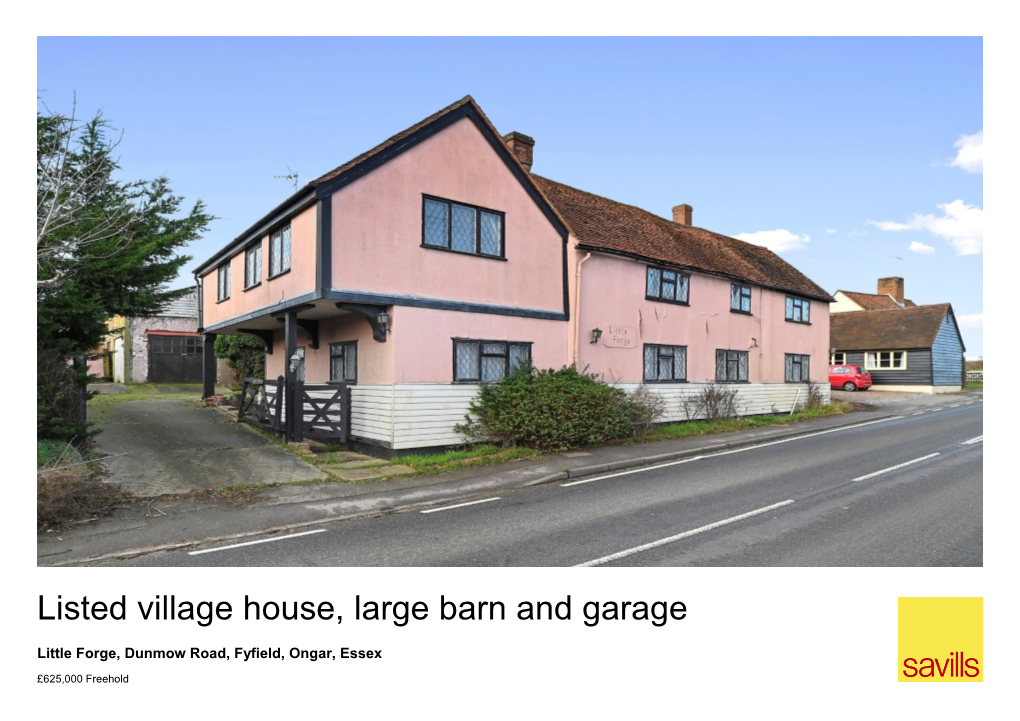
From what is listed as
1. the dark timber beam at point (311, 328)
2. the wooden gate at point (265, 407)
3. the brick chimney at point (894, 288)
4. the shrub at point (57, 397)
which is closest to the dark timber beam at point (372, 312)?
the wooden gate at point (265, 407)

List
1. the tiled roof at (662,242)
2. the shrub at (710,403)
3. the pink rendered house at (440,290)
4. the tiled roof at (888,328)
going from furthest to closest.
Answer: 1. the tiled roof at (888,328)
2. the shrub at (710,403)
3. the tiled roof at (662,242)
4. the pink rendered house at (440,290)

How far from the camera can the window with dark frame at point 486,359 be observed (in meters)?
14.1

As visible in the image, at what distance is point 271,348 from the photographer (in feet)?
68.1

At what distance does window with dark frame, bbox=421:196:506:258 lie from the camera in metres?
13.9

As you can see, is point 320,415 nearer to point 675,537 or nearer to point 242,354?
point 675,537

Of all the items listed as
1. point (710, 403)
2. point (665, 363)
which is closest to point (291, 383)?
point (665, 363)

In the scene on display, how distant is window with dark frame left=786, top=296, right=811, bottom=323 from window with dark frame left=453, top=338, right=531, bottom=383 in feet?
46.0

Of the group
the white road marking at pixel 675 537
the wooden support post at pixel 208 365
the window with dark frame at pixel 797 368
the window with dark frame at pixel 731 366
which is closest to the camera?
the white road marking at pixel 675 537

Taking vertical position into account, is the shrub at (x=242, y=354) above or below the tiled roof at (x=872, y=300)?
below

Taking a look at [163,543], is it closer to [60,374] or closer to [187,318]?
[60,374]

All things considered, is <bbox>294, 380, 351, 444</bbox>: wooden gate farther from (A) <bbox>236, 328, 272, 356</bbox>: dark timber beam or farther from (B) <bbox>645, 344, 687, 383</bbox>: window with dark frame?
(B) <bbox>645, 344, 687, 383</bbox>: window with dark frame

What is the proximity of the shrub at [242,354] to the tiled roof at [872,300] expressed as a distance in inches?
1838

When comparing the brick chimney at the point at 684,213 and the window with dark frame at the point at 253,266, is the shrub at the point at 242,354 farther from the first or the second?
the brick chimney at the point at 684,213
